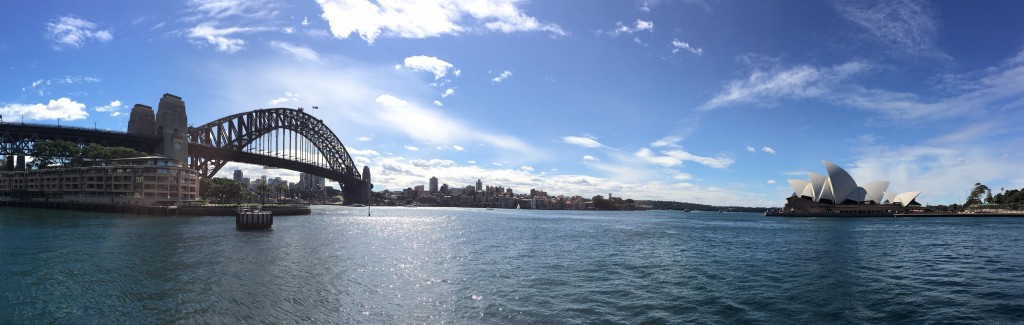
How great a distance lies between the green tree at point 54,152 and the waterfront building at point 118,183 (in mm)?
2838

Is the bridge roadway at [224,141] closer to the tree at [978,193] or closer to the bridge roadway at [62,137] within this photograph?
the bridge roadway at [62,137]

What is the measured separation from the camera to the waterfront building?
282ft

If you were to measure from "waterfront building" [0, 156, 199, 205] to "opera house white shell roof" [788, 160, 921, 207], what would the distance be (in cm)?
14972

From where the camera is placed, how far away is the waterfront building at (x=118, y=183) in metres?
86.1

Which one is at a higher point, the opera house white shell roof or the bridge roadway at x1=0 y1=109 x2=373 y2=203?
the bridge roadway at x1=0 y1=109 x2=373 y2=203

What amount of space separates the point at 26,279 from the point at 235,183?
107946 millimetres

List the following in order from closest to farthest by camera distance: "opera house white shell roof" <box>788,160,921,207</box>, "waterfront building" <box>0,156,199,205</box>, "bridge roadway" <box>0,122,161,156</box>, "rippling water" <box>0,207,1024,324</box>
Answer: "rippling water" <box>0,207,1024,324</box>, "waterfront building" <box>0,156,199,205</box>, "bridge roadway" <box>0,122,161,156</box>, "opera house white shell roof" <box>788,160,921,207</box>

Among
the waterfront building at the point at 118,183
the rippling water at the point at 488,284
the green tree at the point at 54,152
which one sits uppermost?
the green tree at the point at 54,152

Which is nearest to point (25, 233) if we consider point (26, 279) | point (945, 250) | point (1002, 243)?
point (26, 279)

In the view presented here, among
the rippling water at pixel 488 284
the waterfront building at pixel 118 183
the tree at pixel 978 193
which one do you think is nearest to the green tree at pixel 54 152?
the waterfront building at pixel 118 183

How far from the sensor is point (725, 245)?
45312 millimetres

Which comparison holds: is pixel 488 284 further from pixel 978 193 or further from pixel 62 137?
pixel 978 193

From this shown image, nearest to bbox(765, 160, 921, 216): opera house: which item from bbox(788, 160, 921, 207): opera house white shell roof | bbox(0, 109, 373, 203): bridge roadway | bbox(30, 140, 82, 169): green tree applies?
bbox(788, 160, 921, 207): opera house white shell roof

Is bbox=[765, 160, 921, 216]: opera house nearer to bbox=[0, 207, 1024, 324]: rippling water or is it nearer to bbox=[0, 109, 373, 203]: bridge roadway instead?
bbox=[0, 207, 1024, 324]: rippling water
